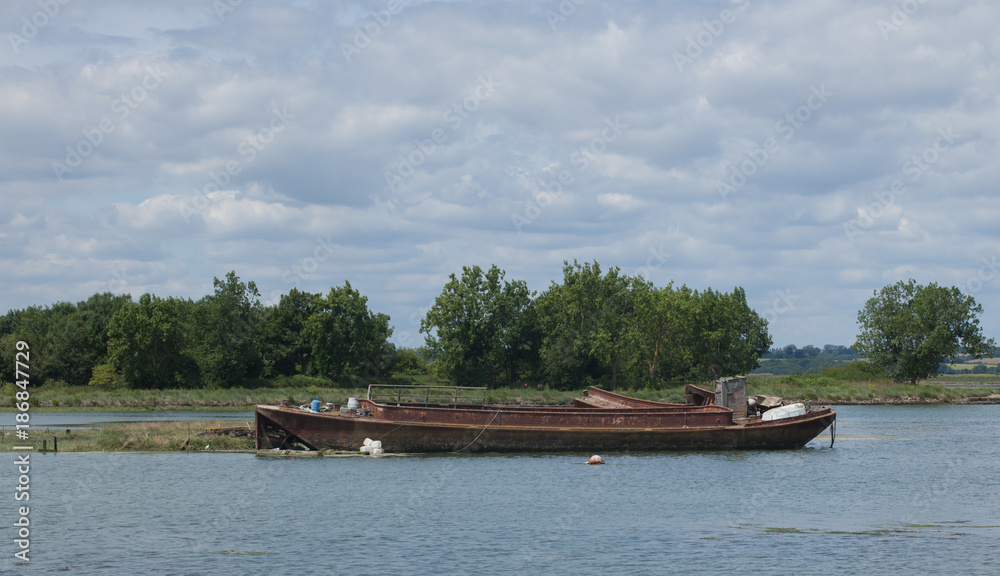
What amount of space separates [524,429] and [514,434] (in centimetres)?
51

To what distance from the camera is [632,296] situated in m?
109

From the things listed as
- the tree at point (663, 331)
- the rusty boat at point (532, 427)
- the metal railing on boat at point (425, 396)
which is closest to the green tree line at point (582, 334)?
the tree at point (663, 331)

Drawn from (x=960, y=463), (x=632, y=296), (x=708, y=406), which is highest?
(x=632, y=296)

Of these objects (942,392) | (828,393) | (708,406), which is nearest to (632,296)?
(828,393)

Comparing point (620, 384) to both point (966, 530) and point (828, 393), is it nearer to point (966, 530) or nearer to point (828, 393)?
point (828, 393)

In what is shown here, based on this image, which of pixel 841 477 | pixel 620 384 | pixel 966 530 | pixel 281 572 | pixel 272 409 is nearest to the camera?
pixel 281 572

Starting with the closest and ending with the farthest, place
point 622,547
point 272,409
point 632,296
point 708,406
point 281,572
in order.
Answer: point 281,572 < point 622,547 < point 272,409 < point 708,406 < point 632,296

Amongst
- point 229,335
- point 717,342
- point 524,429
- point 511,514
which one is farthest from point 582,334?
point 511,514

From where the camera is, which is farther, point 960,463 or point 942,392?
point 942,392

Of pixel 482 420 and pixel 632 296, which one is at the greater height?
pixel 632 296

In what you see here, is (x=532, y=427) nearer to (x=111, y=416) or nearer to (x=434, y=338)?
(x=111, y=416)

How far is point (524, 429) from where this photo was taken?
130 feet

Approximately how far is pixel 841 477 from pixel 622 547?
15506 millimetres

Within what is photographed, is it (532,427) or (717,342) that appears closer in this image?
(532,427)
